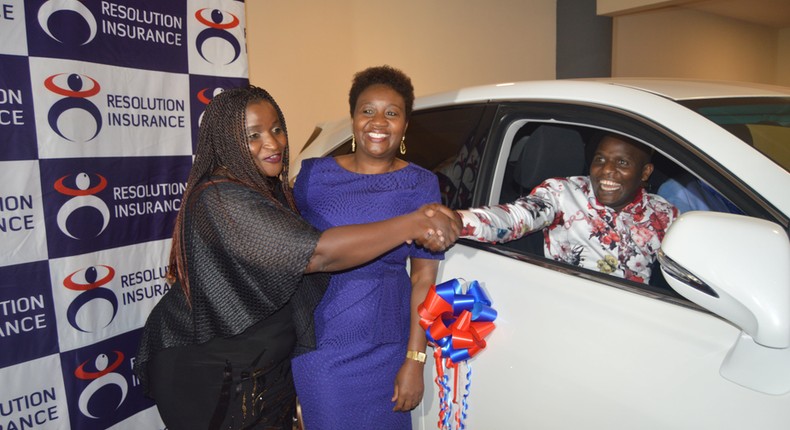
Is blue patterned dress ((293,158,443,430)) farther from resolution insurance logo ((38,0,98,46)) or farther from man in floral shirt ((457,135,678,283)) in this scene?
resolution insurance logo ((38,0,98,46))

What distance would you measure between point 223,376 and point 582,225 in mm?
1202

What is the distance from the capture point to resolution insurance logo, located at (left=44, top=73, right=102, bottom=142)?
197 cm

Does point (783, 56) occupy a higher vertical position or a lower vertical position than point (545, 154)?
higher

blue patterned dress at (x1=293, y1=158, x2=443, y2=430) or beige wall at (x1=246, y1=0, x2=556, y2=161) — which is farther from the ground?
beige wall at (x1=246, y1=0, x2=556, y2=161)

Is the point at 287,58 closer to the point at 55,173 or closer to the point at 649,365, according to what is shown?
the point at 55,173

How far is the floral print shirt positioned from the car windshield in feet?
1.29

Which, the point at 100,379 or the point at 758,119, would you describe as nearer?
the point at 758,119

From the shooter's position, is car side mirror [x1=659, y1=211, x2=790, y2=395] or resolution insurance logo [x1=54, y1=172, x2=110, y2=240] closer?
car side mirror [x1=659, y1=211, x2=790, y2=395]

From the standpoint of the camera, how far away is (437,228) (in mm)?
1554

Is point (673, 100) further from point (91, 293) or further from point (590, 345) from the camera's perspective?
point (91, 293)

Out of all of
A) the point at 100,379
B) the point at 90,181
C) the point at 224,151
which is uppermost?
the point at 224,151

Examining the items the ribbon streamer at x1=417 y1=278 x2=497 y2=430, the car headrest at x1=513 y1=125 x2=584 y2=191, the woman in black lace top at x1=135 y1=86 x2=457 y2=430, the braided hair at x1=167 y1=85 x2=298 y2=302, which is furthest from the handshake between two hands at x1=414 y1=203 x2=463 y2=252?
the car headrest at x1=513 y1=125 x2=584 y2=191

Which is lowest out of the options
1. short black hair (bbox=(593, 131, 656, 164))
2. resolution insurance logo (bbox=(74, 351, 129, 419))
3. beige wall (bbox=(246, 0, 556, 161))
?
resolution insurance logo (bbox=(74, 351, 129, 419))

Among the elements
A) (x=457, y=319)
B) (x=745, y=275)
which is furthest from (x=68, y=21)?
(x=745, y=275)
